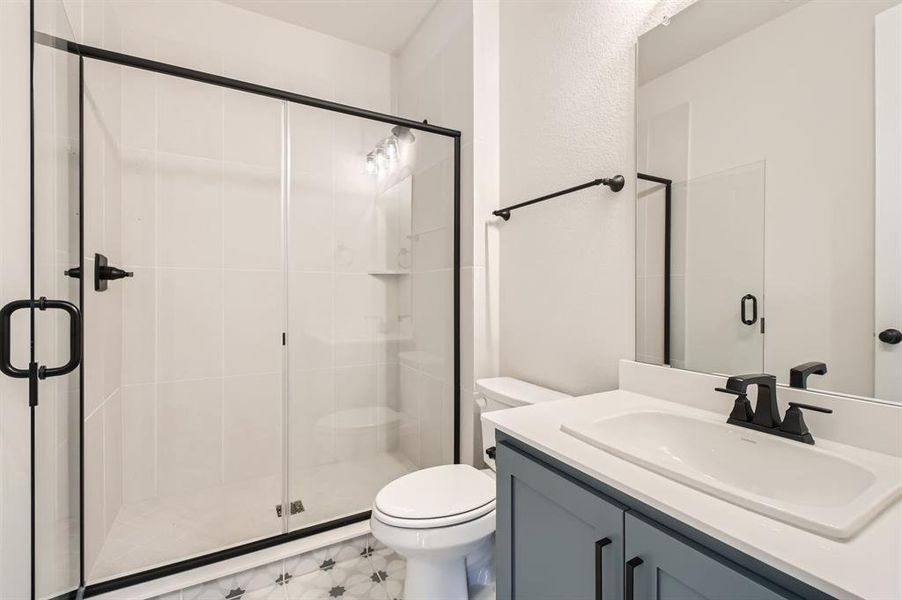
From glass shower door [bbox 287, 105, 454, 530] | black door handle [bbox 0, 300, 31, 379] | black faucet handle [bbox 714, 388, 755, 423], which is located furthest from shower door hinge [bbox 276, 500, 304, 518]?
black faucet handle [bbox 714, 388, 755, 423]

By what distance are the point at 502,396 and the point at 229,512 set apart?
1.33 metres

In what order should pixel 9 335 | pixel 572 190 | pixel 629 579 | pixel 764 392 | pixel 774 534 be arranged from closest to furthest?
pixel 774 534
pixel 629 579
pixel 9 335
pixel 764 392
pixel 572 190

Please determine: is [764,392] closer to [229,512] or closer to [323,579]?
[323,579]

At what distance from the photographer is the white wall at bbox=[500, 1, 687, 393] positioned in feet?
4.27

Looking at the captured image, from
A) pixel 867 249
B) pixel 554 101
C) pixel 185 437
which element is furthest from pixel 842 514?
pixel 185 437

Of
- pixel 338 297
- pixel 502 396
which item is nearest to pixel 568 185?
pixel 502 396

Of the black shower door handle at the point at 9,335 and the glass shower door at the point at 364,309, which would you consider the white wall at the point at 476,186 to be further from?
the black shower door handle at the point at 9,335

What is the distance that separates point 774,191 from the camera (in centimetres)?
93

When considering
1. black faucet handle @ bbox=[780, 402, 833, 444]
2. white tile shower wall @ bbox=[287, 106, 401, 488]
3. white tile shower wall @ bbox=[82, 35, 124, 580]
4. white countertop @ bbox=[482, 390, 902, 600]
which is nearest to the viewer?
white countertop @ bbox=[482, 390, 902, 600]

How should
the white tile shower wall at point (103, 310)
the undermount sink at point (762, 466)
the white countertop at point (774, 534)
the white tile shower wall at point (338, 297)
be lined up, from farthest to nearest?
the white tile shower wall at point (338, 297) → the white tile shower wall at point (103, 310) → the undermount sink at point (762, 466) → the white countertop at point (774, 534)

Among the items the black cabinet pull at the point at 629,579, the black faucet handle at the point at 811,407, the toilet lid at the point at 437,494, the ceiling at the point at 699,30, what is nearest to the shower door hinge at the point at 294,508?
the toilet lid at the point at 437,494

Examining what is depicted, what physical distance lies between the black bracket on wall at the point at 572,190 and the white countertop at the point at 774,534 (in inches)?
33.5

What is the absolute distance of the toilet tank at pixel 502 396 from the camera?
57.6 inches

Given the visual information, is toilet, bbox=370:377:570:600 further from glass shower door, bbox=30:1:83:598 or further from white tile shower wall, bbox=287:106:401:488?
glass shower door, bbox=30:1:83:598
